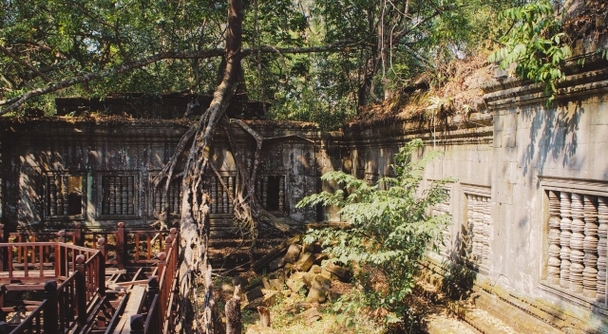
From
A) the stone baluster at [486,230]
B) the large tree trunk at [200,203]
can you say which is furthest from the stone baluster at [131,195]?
the stone baluster at [486,230]

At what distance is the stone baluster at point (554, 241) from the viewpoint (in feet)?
14.7

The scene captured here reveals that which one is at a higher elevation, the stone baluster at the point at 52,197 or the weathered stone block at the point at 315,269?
the stone baluster at the point at 52,197

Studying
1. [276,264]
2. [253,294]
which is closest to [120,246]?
[253,294]

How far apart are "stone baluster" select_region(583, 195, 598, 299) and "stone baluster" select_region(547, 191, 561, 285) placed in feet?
1.14

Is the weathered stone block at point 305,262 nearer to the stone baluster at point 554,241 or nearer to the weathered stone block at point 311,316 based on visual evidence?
the weathered stone block at point 311,316

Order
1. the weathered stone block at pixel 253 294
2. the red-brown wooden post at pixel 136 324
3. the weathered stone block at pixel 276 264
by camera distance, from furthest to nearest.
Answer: the weathered stone block at pixel 276 264 → the weathered stone block at pixel 253 294 → the red-brown wooden post at pixel 136 324

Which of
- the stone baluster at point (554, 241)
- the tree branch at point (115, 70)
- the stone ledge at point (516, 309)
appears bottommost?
the stone ledge at point (516, 309)

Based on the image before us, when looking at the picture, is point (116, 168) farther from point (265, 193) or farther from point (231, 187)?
point (265, 193)

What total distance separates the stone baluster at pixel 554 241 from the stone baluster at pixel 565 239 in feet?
0.22

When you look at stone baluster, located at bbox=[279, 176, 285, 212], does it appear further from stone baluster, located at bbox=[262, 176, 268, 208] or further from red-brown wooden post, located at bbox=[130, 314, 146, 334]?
red-brown wooden post, located at bbox=[130, 314, 146, 334]

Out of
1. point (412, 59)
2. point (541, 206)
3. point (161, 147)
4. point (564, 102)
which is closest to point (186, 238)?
point (161, 147)

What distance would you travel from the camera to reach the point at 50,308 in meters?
4.12

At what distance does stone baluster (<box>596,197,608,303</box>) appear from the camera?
393 cm

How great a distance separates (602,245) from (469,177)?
2.34m
